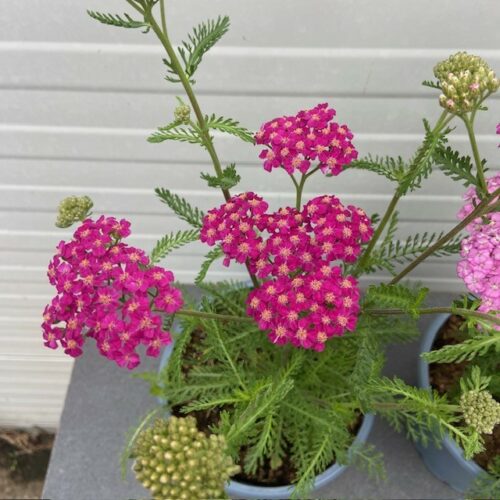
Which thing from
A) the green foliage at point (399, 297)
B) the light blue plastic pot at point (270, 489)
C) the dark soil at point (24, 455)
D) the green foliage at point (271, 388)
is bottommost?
the dark soil at point (24, 455)

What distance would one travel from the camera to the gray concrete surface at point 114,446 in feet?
4.30

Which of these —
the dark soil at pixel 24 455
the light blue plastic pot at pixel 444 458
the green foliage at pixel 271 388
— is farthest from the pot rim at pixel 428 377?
the dark soil at pixel 24 455

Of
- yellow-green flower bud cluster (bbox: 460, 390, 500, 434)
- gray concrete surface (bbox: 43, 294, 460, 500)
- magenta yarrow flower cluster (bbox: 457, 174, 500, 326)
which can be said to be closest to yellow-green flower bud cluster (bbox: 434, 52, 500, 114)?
magenta yarrow flower cluster (bbox: 457, 174, 500, 326)

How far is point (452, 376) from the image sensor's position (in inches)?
49.1

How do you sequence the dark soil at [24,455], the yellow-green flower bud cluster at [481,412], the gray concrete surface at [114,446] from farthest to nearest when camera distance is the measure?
the dark soil at [24,455], the gray concrete surface at [114,446], the yellow-green flower bud cluster at [481,412]

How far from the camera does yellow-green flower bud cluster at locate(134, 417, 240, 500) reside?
634mm

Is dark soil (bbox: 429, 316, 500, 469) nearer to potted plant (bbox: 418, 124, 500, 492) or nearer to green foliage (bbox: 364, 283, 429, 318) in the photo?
potted plant (bbox: 418, 124, 500, 492)

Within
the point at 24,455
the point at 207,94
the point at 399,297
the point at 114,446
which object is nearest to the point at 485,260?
the point at 399,297

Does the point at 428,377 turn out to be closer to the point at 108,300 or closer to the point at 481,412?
the point at 481,412

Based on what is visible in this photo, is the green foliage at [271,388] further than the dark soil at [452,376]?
No

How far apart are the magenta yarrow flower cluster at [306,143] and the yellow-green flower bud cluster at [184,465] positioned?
40 cm

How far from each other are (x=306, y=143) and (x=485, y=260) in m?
0.33

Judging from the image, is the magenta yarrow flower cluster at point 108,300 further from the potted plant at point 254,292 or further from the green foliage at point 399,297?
the green foliage at point 399,297

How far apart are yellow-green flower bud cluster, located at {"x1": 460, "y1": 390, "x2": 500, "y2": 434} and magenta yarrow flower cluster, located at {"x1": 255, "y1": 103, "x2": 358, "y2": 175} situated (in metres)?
0.39
